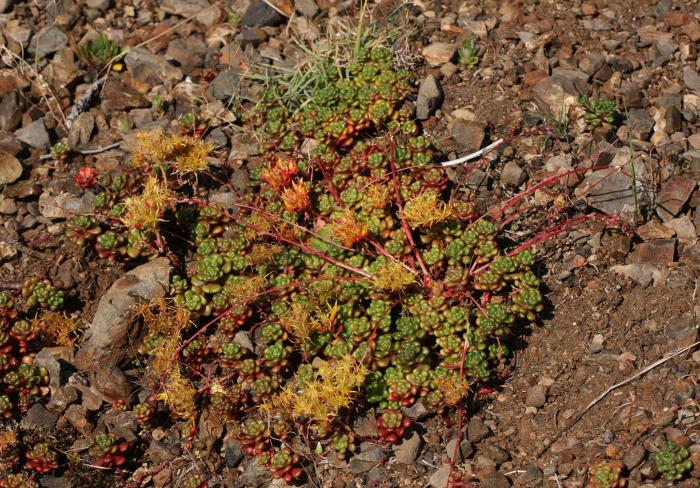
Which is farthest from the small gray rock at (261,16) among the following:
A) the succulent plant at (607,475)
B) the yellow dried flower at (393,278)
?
the succulent plant at (607,475)

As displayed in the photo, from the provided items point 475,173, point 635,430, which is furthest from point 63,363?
point 635,430

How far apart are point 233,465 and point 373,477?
0.87 m

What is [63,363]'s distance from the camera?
17.2ft

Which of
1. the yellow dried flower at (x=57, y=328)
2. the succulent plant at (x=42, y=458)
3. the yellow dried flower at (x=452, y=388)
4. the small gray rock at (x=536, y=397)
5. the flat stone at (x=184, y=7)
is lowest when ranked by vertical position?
the succulent plant at (x=42, y=458)

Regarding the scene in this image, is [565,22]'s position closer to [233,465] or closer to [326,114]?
[326,114]

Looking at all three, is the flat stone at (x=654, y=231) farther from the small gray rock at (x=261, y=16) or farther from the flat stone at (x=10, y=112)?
the flat stone at (x=10, y=112)

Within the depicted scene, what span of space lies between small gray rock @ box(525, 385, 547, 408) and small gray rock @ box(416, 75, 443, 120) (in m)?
2.30

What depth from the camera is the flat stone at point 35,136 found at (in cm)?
631

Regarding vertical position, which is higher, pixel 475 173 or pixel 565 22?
pixel 565 22

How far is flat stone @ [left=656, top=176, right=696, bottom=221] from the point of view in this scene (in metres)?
5.39

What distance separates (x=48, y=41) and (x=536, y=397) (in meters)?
5.01

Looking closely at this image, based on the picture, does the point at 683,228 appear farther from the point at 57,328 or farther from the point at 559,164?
the point at 57,328

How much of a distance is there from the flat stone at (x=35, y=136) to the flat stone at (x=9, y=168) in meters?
0.24

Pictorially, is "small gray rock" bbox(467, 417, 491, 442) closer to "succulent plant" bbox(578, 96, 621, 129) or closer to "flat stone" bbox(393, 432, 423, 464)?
"flat stone" bbox(393, 432, 423, 464)
